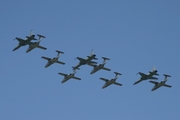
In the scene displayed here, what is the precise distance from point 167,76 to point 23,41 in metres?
42.3

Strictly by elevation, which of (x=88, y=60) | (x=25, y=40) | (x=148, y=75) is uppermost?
(x=25, y=40)

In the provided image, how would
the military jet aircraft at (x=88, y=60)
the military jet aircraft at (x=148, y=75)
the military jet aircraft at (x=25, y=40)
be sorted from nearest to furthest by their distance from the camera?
the military jet aircraft at (x=25, y=40) → the military jet aircraft at (x=88, y=60) → the military jet aircraft at (x=148, y=75)

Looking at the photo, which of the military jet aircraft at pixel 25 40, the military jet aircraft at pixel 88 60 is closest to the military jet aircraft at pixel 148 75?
the military jet aircraft at pixel 88 60

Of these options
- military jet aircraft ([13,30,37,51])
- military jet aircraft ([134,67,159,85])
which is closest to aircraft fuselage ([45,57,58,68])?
military jet aircraft ([13,30,37,51])

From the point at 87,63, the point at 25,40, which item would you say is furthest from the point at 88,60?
the point at 25,40

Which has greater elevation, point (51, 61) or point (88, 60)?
point (51, 61)

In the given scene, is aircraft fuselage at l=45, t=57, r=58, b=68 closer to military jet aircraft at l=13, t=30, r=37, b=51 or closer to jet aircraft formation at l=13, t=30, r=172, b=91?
jet aircraft formation at l=13, t=30, r=172, b=91

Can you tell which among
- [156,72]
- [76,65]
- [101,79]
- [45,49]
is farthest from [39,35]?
[156,72]

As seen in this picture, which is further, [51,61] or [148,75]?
[51,61]

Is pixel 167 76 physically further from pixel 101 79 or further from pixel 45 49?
pixel 45 49

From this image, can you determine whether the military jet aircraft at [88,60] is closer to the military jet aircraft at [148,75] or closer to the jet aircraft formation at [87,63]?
the jet aircraft formation at [87,63]

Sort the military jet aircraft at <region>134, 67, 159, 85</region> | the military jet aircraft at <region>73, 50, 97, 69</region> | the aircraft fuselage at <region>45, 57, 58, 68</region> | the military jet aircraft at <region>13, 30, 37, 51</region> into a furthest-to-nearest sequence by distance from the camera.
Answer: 1. the aircraft fuselage at <region>45, 57, 58, 68</region>
2. the military jet aircraft at <region>134, 67, 159, 85</region>
3. the military jet aircraft at <region>73, 50, 97, 69</region>
4. the military jet aircraft at <region>13, 30, 37, 51</region>

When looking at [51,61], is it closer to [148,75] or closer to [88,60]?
[88,60]

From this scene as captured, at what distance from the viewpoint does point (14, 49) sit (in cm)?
13500
